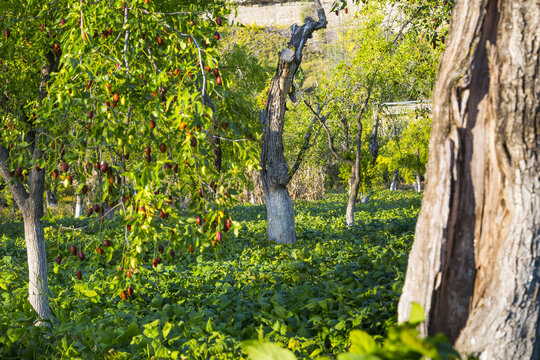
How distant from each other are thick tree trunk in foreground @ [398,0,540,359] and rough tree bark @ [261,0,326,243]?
705 cm

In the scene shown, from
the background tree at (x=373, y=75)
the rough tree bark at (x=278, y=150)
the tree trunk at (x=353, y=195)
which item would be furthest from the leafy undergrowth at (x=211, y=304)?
the background tree at (x=373, y=75)

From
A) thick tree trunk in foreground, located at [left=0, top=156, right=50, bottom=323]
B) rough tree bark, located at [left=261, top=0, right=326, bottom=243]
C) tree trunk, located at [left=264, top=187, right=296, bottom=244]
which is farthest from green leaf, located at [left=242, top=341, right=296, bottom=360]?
tree trunk, located at [left=264, top=187, right=296, bottom=244]

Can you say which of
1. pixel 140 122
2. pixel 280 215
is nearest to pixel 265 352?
pixel 140 122

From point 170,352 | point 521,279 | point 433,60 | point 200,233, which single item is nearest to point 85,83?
point 200,233

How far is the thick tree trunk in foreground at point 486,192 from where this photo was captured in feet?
7.09

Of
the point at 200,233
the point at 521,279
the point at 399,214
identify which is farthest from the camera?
the point at 399,214

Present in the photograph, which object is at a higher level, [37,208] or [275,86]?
[275,86]

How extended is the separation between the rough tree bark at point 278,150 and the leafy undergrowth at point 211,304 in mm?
799

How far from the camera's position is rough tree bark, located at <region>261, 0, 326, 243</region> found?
940cm

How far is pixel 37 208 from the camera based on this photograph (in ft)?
16.5

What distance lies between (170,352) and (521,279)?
245cm

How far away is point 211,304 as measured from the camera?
5320 mm

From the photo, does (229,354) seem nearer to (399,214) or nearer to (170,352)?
(170,352)

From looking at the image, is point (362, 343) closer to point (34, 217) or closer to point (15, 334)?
point (15, 334)
